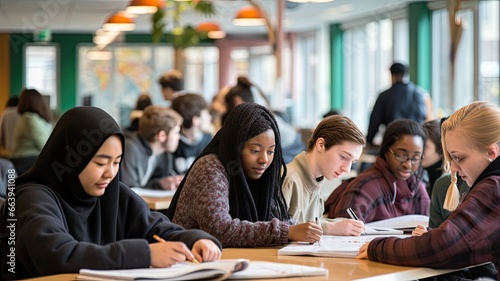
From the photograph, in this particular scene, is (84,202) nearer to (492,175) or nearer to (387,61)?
(492,175)

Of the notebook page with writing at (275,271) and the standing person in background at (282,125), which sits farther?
the standing person in background at (282,125)

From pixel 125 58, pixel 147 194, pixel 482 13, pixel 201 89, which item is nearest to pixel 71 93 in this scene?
pixel 125 58

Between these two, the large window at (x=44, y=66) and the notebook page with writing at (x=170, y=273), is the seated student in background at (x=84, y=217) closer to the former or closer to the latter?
the notebook page with writing at (x=170, y=273)

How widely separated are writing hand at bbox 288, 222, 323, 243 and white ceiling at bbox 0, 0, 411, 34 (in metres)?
10.5

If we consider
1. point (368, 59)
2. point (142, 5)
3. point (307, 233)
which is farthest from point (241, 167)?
point (368, 59)

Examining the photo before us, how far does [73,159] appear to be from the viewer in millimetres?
2576

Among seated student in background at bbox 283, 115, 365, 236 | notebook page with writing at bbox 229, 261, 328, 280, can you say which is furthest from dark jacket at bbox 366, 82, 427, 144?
notebook page with writing at bbox 229, 261, 328, 280

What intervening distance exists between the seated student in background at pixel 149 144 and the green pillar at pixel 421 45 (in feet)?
28.6

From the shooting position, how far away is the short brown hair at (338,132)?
358 cm

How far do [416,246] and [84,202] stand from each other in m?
0.99

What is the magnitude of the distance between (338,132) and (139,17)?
1416 cm

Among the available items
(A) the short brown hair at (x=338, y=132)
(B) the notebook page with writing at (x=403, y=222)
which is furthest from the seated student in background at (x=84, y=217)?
(B) the notebook page with writing at (x=403, y=222)

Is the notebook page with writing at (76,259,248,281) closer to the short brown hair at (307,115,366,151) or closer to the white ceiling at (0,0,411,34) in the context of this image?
the short brown hair at (307,115,366,151)

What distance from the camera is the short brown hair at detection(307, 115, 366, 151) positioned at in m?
3.58
